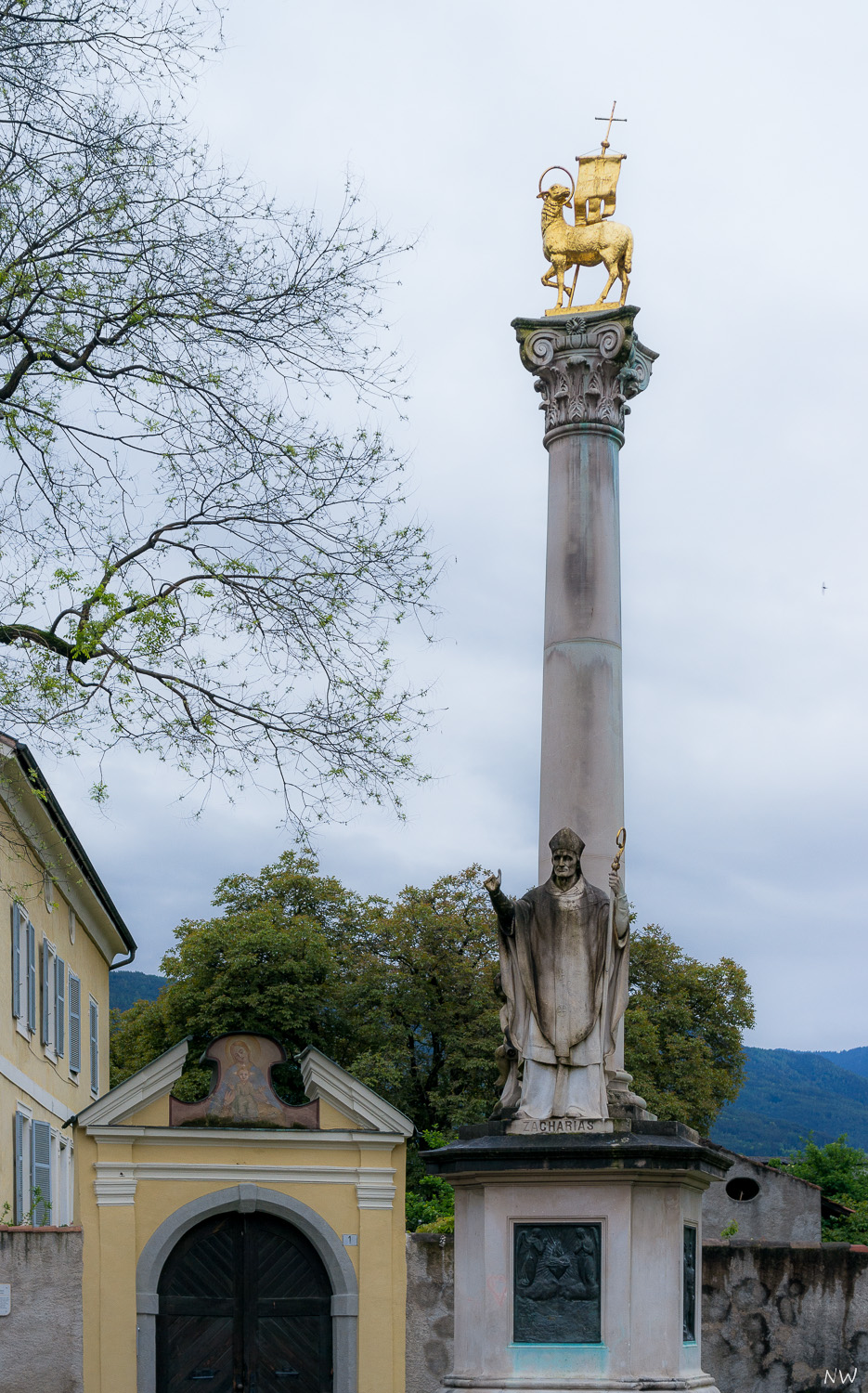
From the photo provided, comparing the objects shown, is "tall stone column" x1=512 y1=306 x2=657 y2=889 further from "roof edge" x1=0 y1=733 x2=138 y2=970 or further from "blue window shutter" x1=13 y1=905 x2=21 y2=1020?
"blue window shutter" x1=13 y1=905 x2=21 y2=1020

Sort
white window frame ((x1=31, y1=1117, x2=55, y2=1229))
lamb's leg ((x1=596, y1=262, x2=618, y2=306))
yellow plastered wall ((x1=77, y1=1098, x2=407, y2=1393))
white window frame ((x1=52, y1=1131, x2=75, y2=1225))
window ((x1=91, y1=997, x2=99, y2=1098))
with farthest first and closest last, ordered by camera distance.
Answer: window ((x1=91, y1=997, x2=99, y2=1098))
white window frame ((x1=52, y1=1131, x2=75, y2=1225))
white window frame ((x1=31, y1=1117, x2=55, y2=1229))
yellow plastered wall ((x1=77, y1=1098, x2=407, y2=1393))
lamb's leg ((x1=596, y1=262, x2=618, y2=306))

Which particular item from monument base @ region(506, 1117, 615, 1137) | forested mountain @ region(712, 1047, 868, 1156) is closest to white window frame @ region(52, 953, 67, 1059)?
monument base @ region(506, 1117, 615, 1137)

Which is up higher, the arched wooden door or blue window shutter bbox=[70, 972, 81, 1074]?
blue window shutter bbox=[70, 972, 81, 1074]

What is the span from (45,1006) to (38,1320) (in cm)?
702

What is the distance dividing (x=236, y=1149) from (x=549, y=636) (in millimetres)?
11228

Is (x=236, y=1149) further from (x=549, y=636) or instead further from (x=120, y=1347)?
(x=549, y=636)

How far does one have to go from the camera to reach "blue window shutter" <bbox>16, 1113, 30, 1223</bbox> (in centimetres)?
2245

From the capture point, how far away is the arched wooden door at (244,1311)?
21516mm

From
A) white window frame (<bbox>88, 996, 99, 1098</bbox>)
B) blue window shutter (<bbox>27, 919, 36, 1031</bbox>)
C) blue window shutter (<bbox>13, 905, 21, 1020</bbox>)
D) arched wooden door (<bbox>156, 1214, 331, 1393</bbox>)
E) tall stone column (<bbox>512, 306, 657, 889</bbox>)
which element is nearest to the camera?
tall stone column (<bbox>512, 306, 657, 889</bbox>)

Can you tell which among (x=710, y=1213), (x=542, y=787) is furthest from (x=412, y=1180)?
(x=542, y=787)

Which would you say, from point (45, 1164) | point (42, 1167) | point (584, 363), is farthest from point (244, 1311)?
point (584, 363)

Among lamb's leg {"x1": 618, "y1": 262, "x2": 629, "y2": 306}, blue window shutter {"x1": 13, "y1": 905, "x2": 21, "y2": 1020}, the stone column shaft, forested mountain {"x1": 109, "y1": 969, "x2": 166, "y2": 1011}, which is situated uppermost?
lamb's leg {"x1": 618, "y1": 262, "x2": 629, "y2": 306}

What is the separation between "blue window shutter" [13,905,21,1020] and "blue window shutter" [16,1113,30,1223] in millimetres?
1273

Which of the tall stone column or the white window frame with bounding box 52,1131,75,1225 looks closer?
the tall stone column
